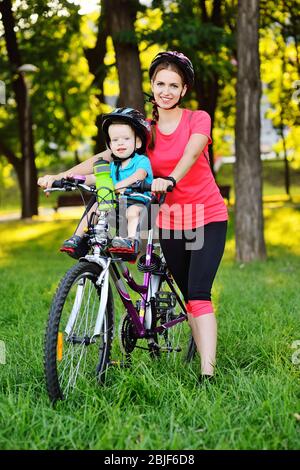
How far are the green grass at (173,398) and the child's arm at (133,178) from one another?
0.93 metres

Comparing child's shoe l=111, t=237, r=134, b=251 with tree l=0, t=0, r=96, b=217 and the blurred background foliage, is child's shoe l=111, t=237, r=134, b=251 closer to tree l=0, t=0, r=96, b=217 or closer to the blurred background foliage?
the blurred background foliage

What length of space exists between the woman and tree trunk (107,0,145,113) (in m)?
8.34

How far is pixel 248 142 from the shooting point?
442 inches

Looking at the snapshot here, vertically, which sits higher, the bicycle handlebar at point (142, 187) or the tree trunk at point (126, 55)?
the tree trunk at point (126, 55)

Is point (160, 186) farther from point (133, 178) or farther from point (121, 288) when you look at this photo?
point (121, 288)

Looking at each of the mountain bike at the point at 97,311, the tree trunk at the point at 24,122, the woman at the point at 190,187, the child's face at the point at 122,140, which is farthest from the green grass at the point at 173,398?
the tree trunk at the point at 24,122

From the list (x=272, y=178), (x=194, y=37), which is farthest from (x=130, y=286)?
(x=272, y=178)

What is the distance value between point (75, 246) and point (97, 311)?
20.5 inches

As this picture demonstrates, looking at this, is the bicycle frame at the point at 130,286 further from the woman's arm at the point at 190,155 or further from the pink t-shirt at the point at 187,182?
the woman's arm at the point at 190,155

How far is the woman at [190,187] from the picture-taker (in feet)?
13.4

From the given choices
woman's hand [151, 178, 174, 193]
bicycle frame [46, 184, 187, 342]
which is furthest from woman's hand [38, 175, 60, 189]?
woman's hand [151, 178, 174, 193]

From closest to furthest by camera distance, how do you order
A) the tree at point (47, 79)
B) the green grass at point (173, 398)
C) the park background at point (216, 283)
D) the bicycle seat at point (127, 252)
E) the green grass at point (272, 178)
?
the green grass at point (173, 398) → the park background at point (216, 283) → the bicycle seat at point (127, 252) → the tree at point (47, 79) → the green grass at point (272, 178)

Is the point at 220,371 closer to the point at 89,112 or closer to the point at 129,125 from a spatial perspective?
the point at 129,125

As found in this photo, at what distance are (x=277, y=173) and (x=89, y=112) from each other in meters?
21.9
